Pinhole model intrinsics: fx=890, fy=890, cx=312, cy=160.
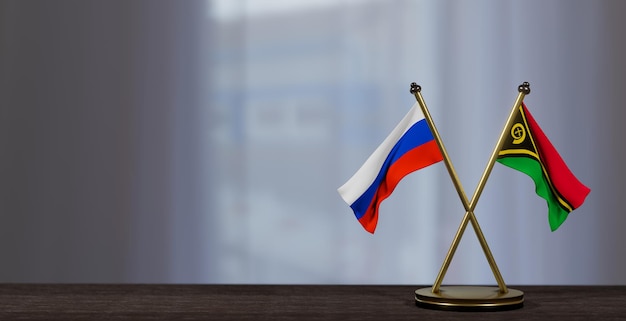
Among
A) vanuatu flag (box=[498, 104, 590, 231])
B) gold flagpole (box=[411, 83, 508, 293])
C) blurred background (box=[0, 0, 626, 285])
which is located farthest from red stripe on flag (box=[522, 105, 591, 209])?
blurred background (box=[0, 0, 626, 285])

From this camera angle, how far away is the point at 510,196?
11.8 ft

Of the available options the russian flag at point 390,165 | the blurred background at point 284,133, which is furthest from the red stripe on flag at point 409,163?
the blurred background at point 284,133

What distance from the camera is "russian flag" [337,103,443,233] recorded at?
171 centimetres

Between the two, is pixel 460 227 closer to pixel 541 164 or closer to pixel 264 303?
pixel 541 164

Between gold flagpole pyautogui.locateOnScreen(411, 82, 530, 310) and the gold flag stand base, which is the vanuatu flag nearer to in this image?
gold flagpole pyautogui.locateOnScreen(411, 82, 530, 310)

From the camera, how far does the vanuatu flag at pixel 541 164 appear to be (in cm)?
173

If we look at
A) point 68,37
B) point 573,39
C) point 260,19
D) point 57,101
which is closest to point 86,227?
point 57,101

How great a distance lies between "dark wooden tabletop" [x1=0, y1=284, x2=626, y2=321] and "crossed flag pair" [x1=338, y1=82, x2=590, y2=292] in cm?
14

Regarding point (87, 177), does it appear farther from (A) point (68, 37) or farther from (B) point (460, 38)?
(B) point (460, 38)

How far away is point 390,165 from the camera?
173 cm

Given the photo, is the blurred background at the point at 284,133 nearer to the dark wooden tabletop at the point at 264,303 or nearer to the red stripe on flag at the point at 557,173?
the dark wooden tabletop at the point at 264,303

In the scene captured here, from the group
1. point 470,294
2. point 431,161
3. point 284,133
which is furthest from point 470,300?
point 284,133

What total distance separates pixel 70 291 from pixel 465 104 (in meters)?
2.14

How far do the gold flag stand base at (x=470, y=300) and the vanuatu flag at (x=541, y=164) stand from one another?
8.4 inches
